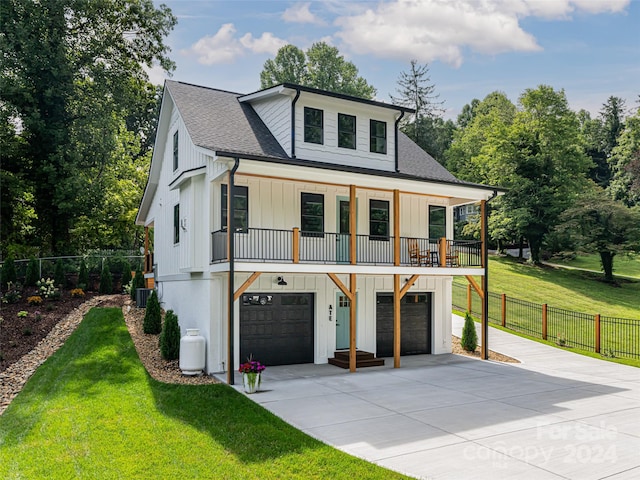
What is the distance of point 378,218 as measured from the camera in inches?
639

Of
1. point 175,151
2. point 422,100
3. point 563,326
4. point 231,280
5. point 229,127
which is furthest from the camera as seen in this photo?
point 422,100

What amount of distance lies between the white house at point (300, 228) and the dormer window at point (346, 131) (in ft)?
0.12

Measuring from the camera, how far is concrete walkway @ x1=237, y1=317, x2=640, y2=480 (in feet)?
22.9

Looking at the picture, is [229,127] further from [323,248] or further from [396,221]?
[396,221]

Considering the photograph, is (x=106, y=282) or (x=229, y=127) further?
(x=106, y=282)

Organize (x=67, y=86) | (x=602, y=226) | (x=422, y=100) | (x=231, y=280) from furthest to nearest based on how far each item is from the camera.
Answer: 1. (x=422, y=100)
2. (x=602, y=226)
3. (x=67, y=86)
4. (x=231, y=280)

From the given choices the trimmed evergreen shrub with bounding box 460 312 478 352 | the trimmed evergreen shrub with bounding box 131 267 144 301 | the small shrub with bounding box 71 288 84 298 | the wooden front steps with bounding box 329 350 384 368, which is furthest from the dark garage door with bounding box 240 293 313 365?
the small shrub with bounding box 71 288 84 298

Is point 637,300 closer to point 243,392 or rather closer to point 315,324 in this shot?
point 315,324

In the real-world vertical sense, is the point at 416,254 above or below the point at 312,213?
below

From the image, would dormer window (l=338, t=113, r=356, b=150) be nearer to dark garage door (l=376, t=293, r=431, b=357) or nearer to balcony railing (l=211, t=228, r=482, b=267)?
balcony railing (l=211, t=228, r=482, b=267)

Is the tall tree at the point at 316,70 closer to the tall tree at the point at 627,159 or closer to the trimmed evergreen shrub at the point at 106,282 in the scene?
the tall tree at the point at 627,159

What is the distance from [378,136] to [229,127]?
4732 millimetres

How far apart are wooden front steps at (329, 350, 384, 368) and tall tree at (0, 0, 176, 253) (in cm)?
1524

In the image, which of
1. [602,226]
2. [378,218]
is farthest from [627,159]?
[378,218]
